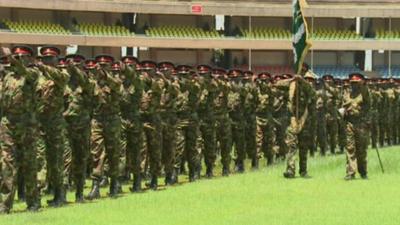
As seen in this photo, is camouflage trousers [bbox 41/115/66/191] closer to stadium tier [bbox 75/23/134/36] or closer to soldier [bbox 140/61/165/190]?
soldier [bbox 140/61/165/190]

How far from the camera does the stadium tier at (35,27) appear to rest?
137 feet

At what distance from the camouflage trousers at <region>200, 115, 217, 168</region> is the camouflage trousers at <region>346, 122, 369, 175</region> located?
3.12 meters

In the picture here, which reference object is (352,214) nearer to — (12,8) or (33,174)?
(33,174)

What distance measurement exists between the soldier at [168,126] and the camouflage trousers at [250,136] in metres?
4.74

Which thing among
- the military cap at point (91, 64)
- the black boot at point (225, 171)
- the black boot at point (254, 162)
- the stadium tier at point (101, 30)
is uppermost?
the military cap at point (91, 64)

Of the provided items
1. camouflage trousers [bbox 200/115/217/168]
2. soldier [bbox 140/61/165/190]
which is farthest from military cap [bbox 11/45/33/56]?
camouflage trousers [bbox 200/115/217/168]

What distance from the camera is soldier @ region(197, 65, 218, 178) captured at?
18500mm

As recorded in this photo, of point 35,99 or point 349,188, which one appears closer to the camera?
point 35,99

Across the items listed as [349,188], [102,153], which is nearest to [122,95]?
[102,153]

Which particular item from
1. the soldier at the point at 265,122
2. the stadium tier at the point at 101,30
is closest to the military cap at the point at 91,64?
the soldier at the point at 265,122

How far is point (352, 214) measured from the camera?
11.3 metres

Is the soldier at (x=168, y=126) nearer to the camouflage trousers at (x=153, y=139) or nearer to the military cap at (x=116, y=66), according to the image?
the camouflage trousers at (x=153, y=139)

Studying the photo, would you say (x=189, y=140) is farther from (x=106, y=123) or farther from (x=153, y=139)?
(x=106, y=123)

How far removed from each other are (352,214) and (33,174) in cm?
419
